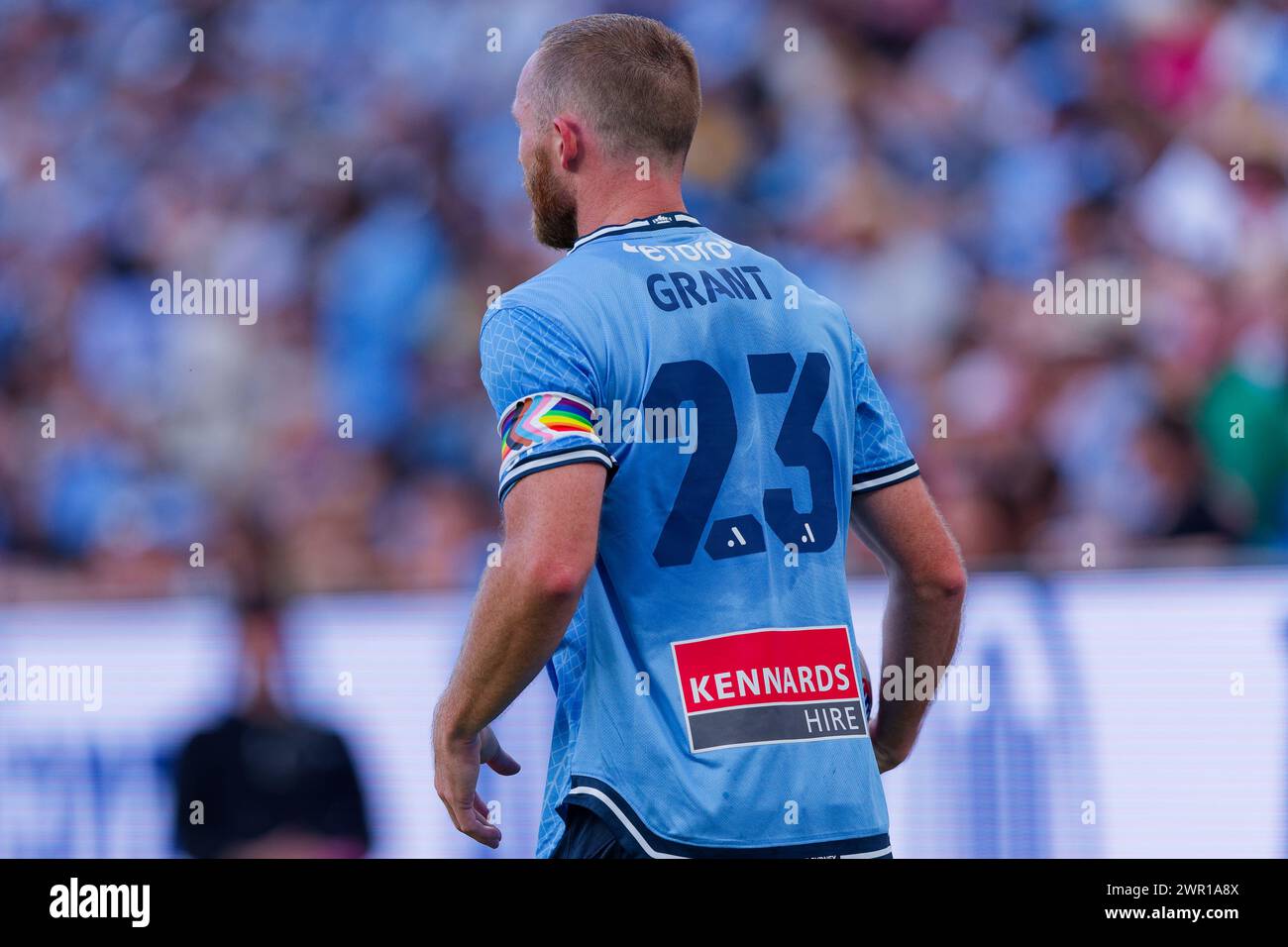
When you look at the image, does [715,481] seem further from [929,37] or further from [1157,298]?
[929,37]

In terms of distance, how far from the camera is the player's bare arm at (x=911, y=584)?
2.34m

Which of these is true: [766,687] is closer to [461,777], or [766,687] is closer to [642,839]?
[642,839]

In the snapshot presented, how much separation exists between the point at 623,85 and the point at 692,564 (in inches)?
28.8

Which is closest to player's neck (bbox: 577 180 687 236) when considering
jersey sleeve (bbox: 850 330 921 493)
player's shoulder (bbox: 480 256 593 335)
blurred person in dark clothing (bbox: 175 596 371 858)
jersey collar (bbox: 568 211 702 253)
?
jersey collar (bbox: 568 211 702 253)

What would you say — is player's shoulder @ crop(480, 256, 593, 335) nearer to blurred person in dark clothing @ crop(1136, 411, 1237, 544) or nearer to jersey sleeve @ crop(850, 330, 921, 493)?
jersey sleeve @ crop(850, 330, 921, 493)

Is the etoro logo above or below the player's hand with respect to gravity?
above

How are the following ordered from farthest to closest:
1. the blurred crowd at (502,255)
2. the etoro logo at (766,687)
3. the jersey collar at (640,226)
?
the blurred crowd at (502,255), the jersey collar at (640,226), the etoro logo at (766,687)

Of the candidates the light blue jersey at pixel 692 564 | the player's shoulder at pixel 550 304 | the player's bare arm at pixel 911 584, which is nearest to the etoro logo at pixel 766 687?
the light blue jersey at pixel 692 564

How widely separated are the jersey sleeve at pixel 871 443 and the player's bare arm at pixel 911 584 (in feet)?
0.06

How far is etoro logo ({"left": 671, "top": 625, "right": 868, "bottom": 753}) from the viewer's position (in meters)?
2.05

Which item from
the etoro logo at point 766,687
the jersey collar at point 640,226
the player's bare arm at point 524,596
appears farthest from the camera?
the jersey collar at point 640,226

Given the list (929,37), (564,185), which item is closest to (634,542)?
(564,185)

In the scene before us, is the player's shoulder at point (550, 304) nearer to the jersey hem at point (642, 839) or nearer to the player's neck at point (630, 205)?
the player's neck at point (630, 205)

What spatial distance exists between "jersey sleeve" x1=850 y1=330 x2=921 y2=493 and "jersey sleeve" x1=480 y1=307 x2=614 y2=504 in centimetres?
48
